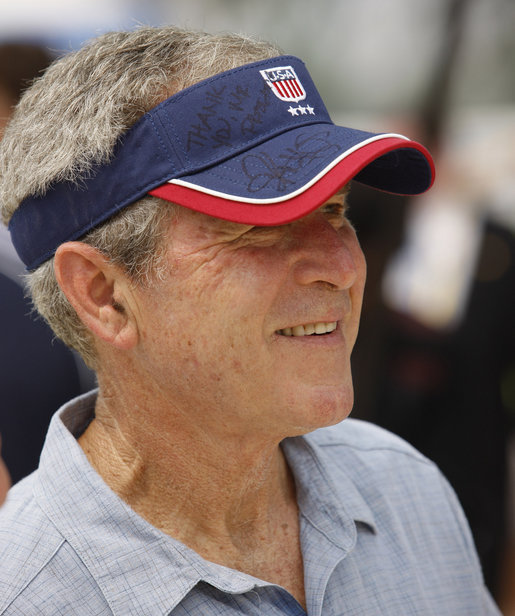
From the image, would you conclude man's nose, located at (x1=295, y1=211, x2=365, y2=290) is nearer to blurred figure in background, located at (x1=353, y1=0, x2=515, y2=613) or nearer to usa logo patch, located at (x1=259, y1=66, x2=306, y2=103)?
usa logo patch, located at (x1=259, y1=66, x2=306, y2=103)

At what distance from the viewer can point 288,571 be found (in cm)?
182

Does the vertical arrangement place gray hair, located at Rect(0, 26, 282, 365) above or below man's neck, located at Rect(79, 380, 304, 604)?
above

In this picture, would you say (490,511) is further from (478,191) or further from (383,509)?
(478,191)

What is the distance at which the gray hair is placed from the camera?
5.30 feet

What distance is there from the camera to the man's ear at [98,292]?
1680 millimetres

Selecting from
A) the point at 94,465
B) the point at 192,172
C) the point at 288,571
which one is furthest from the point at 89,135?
the point at 288,571

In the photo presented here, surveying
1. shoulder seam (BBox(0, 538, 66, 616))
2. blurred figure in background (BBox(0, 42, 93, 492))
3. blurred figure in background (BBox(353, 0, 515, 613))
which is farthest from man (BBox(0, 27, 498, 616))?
blurred figure in background (BBox(353, 0, 515, 613))

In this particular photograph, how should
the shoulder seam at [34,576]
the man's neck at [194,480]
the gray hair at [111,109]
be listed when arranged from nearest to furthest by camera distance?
the shoulder seam at [34,576]
the gray hair at [111,109]
the man's neck at [194,480]

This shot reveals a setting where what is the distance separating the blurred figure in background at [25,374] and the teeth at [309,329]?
1.07 m

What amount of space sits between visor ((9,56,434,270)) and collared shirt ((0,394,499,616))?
0.55 meters

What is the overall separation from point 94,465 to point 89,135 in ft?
2.36
